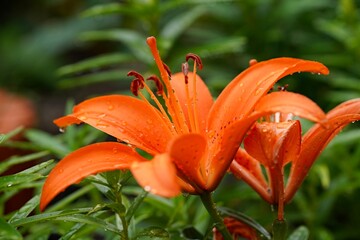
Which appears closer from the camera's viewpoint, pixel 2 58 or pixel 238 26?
pixel 238 26

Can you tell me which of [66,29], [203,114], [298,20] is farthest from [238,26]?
[66,29]

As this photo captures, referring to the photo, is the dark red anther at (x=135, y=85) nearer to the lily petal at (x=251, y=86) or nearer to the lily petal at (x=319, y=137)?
the lily petal at (x=251, y=86)

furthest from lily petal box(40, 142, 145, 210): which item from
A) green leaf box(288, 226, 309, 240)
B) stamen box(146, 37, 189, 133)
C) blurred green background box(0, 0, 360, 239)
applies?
blurred green background box(0, 0, 360, 239)

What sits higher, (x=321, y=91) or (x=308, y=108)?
(x=308, y=108)

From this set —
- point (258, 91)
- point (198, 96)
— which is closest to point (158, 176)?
point (258, 91)

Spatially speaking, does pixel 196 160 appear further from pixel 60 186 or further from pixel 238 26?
pixel 238 26

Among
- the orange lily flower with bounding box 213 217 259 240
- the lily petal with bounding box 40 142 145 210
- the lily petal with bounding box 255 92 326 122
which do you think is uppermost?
the lily petal with bounding box 255 92 326 122

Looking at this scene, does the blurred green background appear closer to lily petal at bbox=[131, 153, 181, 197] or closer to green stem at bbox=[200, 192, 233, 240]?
green stem at bbox=[200, 192, 233, 240]
